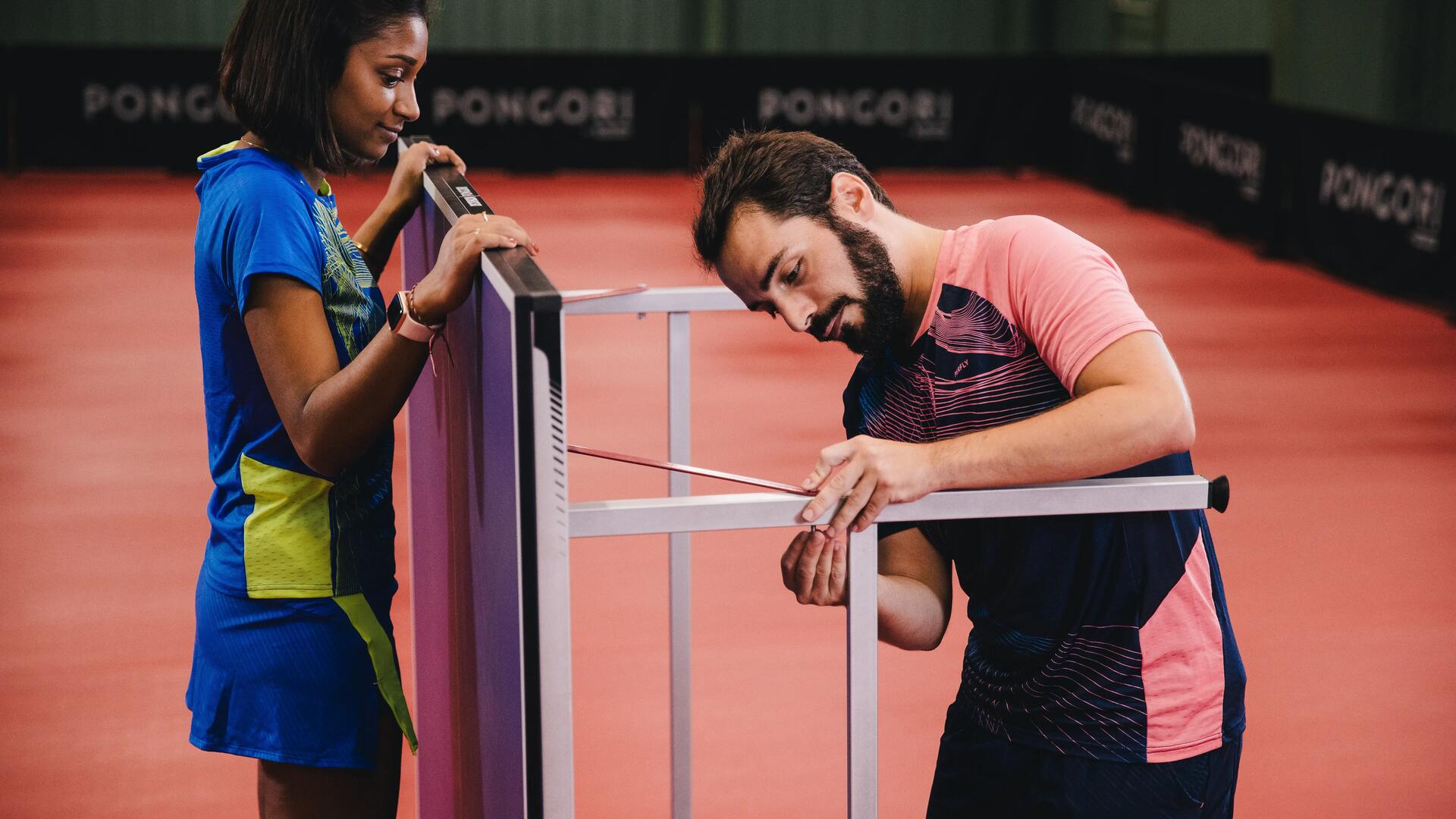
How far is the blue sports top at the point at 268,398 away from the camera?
1.96 meters

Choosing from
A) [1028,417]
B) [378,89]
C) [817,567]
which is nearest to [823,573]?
[817,567]

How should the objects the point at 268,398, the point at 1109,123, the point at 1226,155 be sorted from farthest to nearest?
the point at 1109,123
the point at 1226,155
the point at 268,398

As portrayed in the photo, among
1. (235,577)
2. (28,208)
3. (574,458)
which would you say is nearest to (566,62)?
(28,208)

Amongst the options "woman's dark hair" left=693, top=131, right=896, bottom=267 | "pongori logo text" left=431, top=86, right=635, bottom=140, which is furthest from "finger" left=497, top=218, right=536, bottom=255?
"pongori logo text" left=431, top=86, right=635, bottom=140

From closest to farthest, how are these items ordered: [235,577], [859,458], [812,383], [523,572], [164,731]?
[523,572], [859,458], [235,577], [164,731], [812,383]

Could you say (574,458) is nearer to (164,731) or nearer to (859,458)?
(164,731)

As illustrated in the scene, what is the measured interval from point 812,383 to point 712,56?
6.64 meters

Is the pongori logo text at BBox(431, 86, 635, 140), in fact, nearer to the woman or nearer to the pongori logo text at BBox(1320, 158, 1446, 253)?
the pongori logo text at BBox(1320, 158, 1446, 253)

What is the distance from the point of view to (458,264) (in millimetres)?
1767

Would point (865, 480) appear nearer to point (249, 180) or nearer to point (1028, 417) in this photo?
point (1028, 417)

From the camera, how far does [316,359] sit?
1934 millimetres

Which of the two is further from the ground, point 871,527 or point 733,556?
point 871,527

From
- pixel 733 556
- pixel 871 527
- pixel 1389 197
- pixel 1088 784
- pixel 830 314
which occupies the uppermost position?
pixel 830 314

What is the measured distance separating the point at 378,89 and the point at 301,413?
1.53ft
